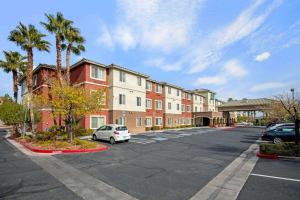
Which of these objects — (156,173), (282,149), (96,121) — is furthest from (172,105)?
(156,173)

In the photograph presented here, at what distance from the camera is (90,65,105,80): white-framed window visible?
92.8 ft

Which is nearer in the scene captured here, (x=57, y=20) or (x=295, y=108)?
(x=295, y=108)

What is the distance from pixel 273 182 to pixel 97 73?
2476cm

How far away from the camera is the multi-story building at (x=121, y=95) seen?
28078mm

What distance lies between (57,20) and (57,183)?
20358 mm

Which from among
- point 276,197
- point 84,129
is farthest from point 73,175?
point 84,129

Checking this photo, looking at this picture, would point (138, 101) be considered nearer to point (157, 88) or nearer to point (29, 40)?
point (157, 88)

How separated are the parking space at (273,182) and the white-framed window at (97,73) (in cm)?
2239

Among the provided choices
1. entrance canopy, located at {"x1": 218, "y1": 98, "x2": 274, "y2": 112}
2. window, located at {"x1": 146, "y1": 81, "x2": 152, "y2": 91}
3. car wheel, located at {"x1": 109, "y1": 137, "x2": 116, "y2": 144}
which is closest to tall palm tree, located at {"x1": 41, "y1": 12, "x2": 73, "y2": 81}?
car wheel, located at {"x1": 109, "y1": 137, "x2": 116, "y2": 144}

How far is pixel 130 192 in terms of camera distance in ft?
22.6

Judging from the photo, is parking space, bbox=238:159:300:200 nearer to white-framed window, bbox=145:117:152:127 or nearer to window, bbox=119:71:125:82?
window, bbox=119:71:125:82

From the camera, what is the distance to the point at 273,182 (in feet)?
26.4

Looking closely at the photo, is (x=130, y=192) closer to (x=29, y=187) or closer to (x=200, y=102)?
(x=29, y=187)

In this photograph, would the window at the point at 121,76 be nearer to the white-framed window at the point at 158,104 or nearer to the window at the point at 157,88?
the window at the point at 157,88
